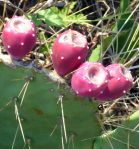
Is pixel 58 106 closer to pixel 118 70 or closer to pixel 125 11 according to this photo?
pixel 118 70

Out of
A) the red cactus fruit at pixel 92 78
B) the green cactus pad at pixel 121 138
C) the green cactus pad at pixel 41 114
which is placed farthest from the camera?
the green cactus pad at pixel 121 138

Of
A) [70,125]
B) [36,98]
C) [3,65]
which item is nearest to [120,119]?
[70,125]

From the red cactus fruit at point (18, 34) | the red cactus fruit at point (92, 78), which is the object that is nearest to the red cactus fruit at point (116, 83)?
the red cactus fruit at point (92, 78)

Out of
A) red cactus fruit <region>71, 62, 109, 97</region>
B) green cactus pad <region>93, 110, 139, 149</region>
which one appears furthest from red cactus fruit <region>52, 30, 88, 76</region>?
green cactus pad <region>93, 110, 139, 149</region>

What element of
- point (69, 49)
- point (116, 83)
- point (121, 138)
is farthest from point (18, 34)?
point (121, 138)

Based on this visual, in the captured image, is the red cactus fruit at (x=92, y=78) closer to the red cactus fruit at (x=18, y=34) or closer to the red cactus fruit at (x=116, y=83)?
the red cactus fruit at (x=116, y=83)

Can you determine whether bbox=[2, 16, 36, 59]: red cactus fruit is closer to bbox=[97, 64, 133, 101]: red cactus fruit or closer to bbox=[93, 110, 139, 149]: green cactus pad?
bbox=[97, 64, 133, 101]: red cactus fruit
